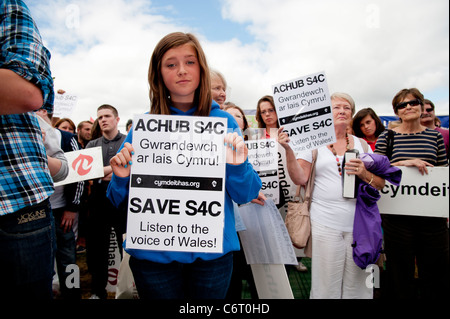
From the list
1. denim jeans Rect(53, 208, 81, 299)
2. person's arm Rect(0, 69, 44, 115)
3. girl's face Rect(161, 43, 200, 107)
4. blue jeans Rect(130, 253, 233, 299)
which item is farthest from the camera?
denim jeans Rect(53, 208, 81, 299)

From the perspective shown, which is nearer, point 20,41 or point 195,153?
point 20,41

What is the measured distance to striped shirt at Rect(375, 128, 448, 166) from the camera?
2.76m

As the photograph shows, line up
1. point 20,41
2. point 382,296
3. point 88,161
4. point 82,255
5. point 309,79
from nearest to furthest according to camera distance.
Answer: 1. point 20,41
2. point 309,79
3. point 88,161
4. point 382,296
5. point 82,255

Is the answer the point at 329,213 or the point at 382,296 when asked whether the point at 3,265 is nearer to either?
the point at 329,213

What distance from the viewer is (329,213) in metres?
2.41

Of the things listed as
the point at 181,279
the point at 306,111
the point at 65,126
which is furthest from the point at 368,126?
the point at 65,126

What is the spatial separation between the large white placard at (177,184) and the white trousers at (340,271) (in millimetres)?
1398

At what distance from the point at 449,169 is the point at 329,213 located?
1327 millimetres

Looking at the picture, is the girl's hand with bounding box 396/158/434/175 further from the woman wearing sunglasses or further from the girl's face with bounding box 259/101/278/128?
the girl's face with bounding box 259/101/278/128

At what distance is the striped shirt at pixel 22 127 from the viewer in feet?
3.45

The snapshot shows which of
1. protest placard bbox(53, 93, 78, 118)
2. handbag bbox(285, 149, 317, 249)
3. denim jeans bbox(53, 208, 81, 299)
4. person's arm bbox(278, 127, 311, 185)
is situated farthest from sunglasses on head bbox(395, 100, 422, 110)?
protest placard bbox(53, 93, 78, 118)

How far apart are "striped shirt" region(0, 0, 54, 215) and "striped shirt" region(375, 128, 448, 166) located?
3.00 meters

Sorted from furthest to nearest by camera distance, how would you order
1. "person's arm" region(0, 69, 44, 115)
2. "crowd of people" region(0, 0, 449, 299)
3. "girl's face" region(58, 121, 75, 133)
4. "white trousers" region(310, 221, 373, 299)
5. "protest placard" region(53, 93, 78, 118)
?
"girl's face" region(58, 121, 75, 133)
"protest placard" region(53, 93, 78, 118)
"white trousers" region(310, 221, 373, 299)
"crowd of people" region(0, 0, 449, 299)
"person's arm" region(0, 69, 44, 115)

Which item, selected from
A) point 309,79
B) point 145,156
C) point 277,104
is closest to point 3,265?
point 145,156
